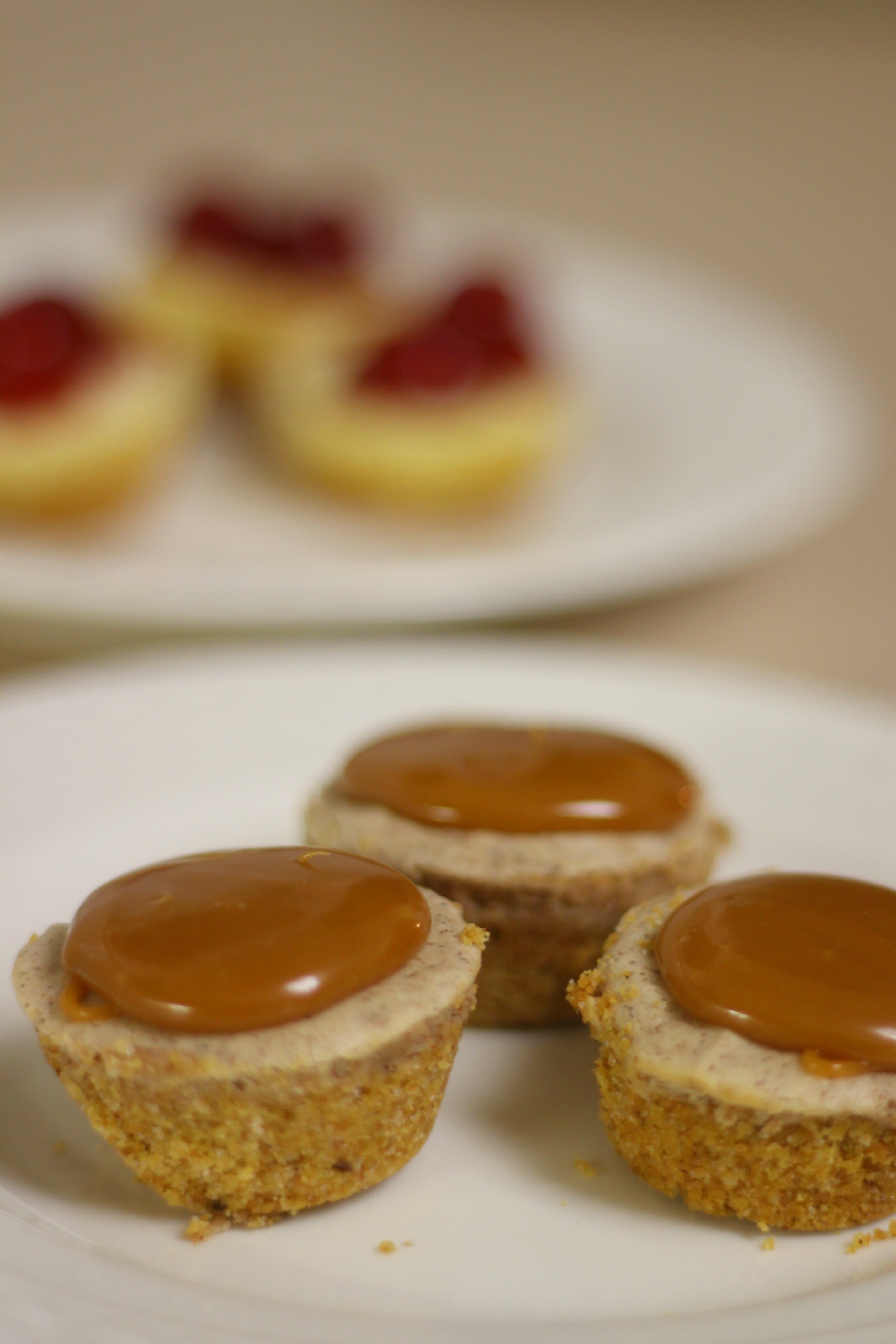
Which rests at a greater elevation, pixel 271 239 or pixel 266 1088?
pixel 271 239

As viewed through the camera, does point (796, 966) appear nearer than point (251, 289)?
Yes

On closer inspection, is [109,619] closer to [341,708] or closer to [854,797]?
[341,708]

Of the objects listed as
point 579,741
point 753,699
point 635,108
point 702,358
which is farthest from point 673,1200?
point 635,108

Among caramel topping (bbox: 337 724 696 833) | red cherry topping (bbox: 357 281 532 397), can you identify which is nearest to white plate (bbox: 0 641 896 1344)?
caramel topping (bbox: 337 724 696 833)

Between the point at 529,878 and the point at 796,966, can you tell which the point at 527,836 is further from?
the point at 796,966

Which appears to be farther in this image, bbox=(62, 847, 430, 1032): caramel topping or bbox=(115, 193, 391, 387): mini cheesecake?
bbox=(115, 193, 391, 387): mini cheesecake

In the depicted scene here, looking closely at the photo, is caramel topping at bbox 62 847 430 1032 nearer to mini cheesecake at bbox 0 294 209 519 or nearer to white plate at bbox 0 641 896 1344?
white plate at bbox 0 641 896 1344

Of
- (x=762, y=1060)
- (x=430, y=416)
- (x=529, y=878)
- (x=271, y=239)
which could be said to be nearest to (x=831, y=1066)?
(x=762, y=1060)

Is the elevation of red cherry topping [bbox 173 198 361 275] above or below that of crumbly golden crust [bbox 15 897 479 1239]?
above
